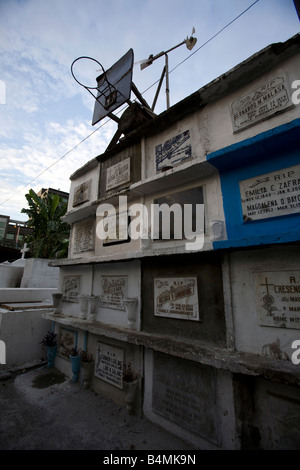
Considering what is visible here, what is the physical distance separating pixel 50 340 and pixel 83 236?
4.16m

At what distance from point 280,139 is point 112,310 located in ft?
19.0

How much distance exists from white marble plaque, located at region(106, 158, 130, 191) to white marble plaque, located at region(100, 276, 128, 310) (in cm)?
313

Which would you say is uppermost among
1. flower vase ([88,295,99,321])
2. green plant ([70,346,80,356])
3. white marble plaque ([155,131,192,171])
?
white marble plaque ([155,131,192,171])

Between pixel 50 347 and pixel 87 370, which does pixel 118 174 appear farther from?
pixel 50 347

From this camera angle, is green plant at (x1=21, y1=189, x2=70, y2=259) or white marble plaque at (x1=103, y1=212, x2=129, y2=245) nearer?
white marble plaque at (x1=103, y1=212, x2=129, y2=245)

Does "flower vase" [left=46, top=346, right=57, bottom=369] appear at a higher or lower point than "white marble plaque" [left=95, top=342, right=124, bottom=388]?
lower

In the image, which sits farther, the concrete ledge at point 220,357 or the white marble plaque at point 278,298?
the white marble plaque at point 278,298

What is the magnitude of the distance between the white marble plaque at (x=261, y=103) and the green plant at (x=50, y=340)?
29.8ft

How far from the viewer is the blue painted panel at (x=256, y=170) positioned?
10.8 feet

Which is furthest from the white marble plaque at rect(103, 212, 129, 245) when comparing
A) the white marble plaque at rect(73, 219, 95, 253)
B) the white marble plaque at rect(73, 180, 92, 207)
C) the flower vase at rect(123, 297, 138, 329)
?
the flower vase at rect(123, 297, 138, 329)

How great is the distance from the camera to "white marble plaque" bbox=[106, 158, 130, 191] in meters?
6.64

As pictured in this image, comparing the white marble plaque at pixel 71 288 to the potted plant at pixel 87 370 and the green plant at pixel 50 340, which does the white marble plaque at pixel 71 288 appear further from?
the potted plant at pixel 87 370

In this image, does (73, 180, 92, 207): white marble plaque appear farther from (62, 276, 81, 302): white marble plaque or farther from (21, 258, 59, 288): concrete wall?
(21, 258, 59, 288): concrete wall

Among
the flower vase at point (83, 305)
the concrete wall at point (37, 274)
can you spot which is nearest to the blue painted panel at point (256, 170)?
the flower vase at point (83, 305)
